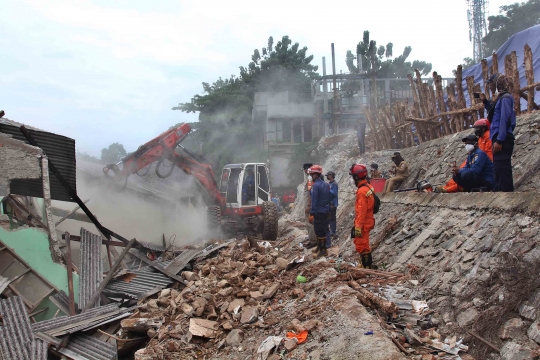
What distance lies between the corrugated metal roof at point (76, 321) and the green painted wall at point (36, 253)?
0.56 m

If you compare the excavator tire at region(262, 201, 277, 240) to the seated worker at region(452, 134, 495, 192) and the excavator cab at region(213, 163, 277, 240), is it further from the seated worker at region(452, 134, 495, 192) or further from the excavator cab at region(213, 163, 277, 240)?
the seated worker at region(452, 134, 495, 192)

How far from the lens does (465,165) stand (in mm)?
6918

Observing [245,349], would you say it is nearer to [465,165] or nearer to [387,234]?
[387,234]

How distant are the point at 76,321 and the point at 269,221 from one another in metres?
6.19

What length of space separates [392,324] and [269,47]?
37.8m

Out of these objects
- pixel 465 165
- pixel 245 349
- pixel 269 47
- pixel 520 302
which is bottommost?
pixel 245 349

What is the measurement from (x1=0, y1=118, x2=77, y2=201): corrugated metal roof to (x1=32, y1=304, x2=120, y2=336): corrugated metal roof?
7.24ft

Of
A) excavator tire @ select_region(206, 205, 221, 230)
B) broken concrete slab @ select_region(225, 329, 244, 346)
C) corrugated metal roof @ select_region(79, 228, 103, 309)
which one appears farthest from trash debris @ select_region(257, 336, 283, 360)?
excavator tire @ select_region(206, 205, 221, 230)

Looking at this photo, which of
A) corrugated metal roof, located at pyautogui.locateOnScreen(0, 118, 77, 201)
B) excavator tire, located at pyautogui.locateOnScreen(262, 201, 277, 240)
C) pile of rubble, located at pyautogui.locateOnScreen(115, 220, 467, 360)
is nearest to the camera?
pile of rubble, located at pyautogui.locateOnScreen(115, 220, 467, 360)

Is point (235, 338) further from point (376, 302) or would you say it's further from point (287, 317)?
point (376, 302)

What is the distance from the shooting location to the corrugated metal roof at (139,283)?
24.0 ft

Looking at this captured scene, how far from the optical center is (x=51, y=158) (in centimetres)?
750

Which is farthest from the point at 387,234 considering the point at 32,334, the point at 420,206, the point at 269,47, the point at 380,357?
the point at 269,47

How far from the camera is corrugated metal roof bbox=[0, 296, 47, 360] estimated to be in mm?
5125
